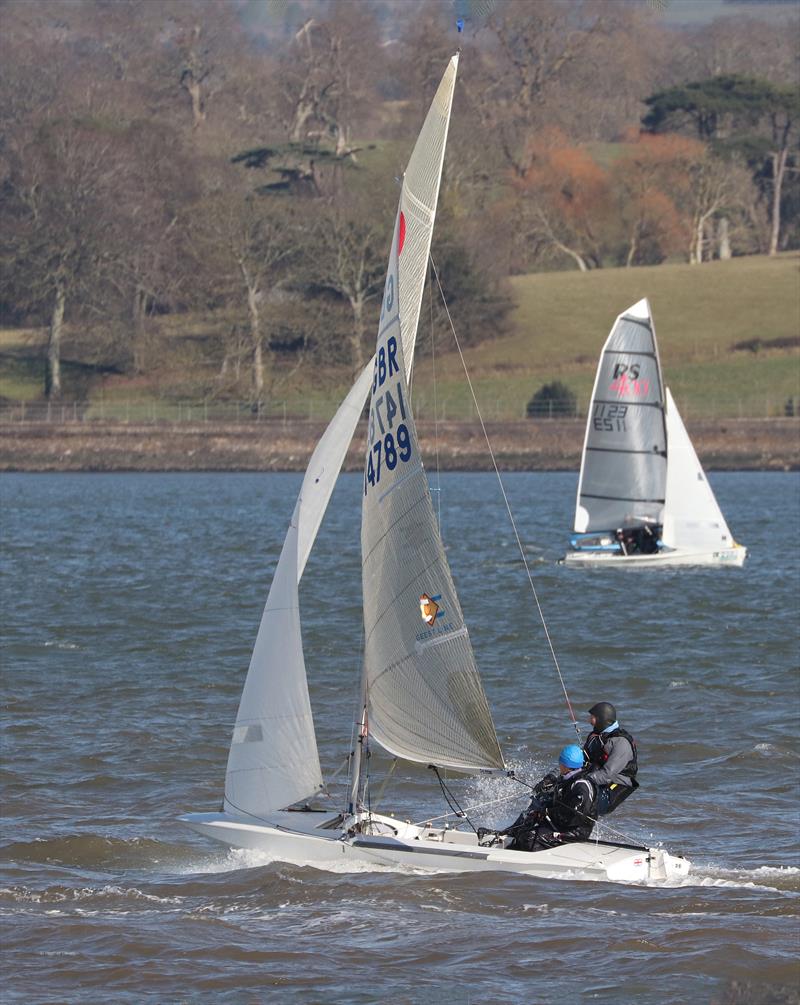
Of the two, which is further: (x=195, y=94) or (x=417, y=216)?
(x=195, y=94)

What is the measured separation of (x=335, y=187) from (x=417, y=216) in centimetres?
9106

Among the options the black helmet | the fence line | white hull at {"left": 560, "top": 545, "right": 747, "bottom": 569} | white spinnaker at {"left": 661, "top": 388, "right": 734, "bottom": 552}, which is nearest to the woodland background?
the fence line

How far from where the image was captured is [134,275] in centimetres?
8506

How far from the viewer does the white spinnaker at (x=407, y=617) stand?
13.5 meters

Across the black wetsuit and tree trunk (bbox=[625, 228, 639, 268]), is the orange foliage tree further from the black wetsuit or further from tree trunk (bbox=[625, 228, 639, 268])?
the black wetsuit

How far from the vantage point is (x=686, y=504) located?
123 ft

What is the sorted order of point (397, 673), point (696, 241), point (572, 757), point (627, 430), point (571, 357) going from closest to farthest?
point (572, 757) < point (397, 673) < point (627, 430) < point (571, 357) < point (696, 241)

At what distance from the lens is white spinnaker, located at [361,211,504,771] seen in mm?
13516

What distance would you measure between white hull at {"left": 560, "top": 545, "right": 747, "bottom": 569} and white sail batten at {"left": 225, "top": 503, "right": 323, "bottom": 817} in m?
24.2

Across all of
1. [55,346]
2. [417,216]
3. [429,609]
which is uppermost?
[55,346]

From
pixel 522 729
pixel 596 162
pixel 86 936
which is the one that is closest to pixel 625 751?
pixel 86 936

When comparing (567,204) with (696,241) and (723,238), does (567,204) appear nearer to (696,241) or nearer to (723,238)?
(696,241)

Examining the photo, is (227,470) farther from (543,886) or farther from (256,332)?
(543,886)

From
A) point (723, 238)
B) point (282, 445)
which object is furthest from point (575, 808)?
point (723, 238)
